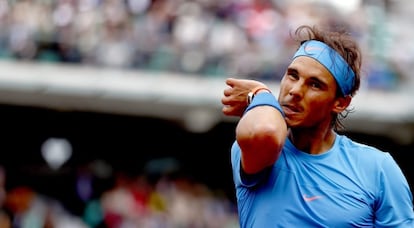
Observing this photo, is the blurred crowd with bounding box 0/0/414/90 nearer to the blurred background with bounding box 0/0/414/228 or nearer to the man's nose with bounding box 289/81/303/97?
the blurred background with bounding box 0/0/414/228

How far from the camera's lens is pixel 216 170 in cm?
1755

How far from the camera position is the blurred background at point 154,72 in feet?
47.8

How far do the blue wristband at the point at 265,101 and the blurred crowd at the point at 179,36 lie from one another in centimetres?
1079

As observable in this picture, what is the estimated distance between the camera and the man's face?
3.73 metres

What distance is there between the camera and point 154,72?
14.9 meters

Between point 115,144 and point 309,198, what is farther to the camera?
point 115,144

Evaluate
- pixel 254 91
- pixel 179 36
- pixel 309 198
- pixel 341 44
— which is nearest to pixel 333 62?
pixel 341 44

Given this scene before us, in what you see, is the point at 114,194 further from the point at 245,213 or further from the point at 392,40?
the point at 245,213

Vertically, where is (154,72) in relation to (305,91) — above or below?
below

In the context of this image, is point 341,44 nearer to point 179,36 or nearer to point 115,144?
point 179,36

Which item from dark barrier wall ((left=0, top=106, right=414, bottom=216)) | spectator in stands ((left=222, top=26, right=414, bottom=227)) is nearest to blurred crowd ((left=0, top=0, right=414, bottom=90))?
dark barrier wall ((left=0, top=106, right=414, bottom=216))

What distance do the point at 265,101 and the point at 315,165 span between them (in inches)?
13.4

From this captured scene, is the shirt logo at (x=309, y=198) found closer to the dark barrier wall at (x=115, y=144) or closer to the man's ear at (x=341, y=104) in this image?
the man's ear at (x=341, y=104)

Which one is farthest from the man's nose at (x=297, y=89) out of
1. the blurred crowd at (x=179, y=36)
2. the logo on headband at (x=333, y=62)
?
the blurred crowd at (x=179, y=36)
